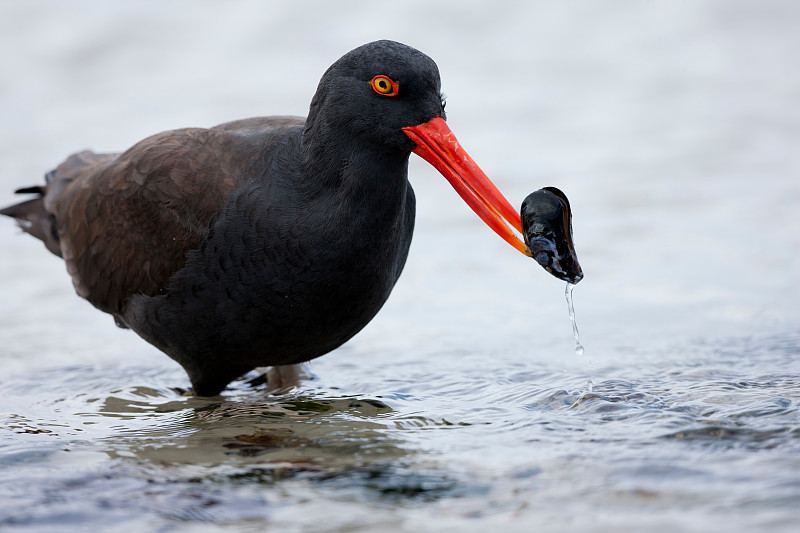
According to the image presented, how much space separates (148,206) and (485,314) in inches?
120

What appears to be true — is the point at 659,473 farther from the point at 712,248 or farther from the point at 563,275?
the point at 712,248

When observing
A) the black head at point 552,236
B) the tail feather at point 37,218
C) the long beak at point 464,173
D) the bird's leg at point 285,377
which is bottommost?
the bird's leg at point 285,377

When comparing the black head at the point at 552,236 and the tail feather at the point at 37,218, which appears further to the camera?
the tail feather at the point at 37,218

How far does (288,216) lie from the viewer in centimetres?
507

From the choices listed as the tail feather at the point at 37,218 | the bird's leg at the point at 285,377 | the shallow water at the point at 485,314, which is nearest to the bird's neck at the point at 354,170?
the shallow water at the point at 485,314

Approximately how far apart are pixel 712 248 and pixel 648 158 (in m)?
2.37

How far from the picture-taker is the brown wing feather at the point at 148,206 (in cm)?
539

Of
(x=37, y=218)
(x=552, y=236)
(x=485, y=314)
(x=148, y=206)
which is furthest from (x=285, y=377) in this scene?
(x=552, y=236)

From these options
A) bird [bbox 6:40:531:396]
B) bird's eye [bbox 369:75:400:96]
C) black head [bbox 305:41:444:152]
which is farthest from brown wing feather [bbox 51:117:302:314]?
bird's eye [bbox 369:75:400:96]

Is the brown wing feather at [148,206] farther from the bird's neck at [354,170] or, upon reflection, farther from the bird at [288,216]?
the bird's neck at [354,170]

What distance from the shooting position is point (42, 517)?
3.90 meters

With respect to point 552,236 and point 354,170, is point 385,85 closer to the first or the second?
point 354,170

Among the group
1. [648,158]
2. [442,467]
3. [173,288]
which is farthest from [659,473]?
[648,158]

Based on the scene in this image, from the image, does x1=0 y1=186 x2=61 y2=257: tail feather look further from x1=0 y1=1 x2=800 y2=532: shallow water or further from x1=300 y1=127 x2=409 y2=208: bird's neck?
x1=300 y1=127 x2=409 y2=208: bird's neck
